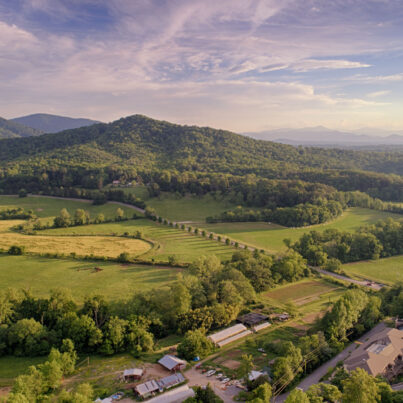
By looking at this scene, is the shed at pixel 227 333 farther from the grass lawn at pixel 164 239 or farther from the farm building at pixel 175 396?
the grass lawn at pixel 164 239

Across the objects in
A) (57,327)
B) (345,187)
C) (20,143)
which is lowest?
(57,327)

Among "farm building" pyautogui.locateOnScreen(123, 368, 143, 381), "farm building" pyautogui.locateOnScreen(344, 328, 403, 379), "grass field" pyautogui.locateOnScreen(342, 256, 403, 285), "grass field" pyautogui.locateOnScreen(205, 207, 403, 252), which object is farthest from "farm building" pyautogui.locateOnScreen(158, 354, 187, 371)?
"grass field" pyautogui.locateOnScreen(205, 207, 403, 252)

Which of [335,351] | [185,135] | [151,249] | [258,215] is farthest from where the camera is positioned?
[185,135]

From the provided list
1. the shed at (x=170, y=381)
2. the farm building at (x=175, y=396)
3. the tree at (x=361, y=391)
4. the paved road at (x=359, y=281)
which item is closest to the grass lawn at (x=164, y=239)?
the paved road at (x=359, y=281)

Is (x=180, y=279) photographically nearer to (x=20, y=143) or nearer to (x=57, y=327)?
(x=57, y=327)

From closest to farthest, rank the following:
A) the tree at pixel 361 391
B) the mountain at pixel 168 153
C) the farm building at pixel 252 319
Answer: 1. the tree at pixel 361 391
2. the farm building at pixel 252 319
3. the mountain at pixel 168 153

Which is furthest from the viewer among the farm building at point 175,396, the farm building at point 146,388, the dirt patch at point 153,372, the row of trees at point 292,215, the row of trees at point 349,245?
the row of trees at point 292,215

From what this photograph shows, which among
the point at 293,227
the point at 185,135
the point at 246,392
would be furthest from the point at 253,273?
the point at 185,135

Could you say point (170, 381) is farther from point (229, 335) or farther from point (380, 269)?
point (380, 269)
